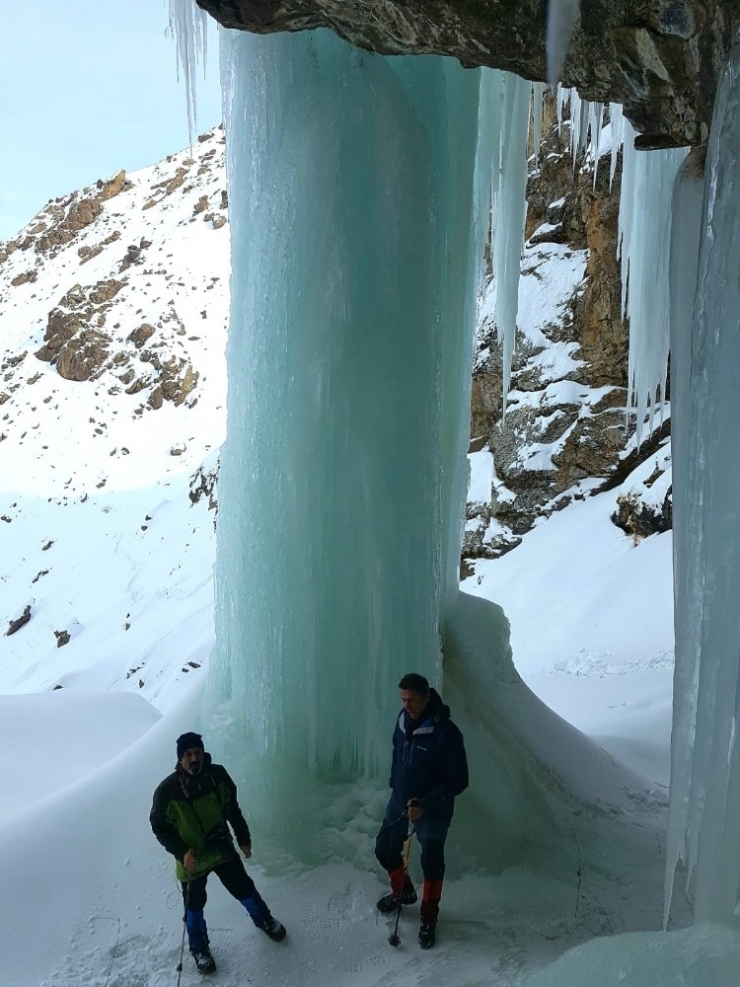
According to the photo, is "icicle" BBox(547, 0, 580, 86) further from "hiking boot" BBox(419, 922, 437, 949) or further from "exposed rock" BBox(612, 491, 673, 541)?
"exposed rock" BBox(612, 491, 673, 541)

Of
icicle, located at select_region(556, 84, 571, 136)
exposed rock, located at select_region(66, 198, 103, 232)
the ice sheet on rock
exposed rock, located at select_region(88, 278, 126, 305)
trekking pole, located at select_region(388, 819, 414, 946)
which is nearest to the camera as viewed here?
the ice sheet on rock

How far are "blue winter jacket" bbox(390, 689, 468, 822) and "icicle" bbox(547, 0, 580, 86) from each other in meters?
2.13

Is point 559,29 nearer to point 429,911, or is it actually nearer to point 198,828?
A: point 198,828

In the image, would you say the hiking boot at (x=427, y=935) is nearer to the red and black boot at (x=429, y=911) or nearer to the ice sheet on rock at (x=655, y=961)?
the red and black boot at (x=429, y=911)

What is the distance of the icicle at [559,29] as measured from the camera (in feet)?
7.84

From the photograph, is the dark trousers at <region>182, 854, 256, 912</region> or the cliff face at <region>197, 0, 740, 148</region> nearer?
the cliff face at <region>197, 0, 740, 148</region>

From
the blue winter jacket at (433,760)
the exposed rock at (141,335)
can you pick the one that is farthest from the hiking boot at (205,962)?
the exposed rock at (141,335)

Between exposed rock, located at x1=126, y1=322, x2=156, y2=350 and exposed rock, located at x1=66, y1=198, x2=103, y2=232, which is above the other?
exposed rock, located at x1=66, y1=198, x2=103, y2=232

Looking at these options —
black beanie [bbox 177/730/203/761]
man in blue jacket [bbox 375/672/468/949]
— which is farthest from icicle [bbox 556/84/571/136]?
black beanie [bbox 177/730/203/761]

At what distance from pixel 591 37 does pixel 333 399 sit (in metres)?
1.72

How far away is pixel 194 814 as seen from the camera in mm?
2902

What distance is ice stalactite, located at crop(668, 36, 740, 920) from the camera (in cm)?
226

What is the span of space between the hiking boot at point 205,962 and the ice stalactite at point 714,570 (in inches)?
64.2

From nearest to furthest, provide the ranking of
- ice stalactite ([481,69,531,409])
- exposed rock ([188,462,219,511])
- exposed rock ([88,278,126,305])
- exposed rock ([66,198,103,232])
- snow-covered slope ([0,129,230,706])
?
ice stalactite ([481,69,531,409]), snow-covered slope ([0,129,230,706]), exposed rock ([188,462,219,511]), exposed rock ([88,278,126,305]), exposed rock ([66,198,103,232])
